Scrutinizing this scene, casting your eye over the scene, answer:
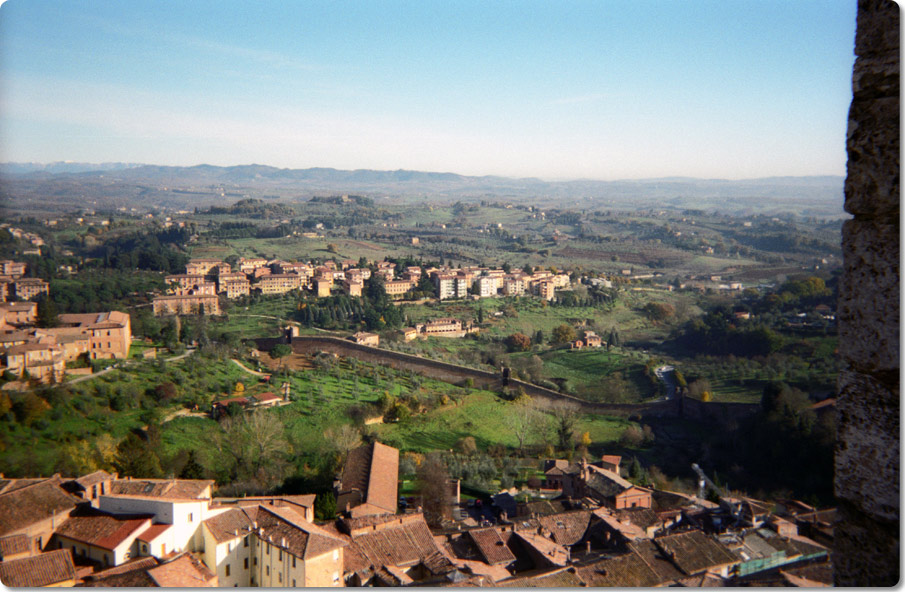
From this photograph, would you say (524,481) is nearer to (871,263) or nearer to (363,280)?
(871,263)

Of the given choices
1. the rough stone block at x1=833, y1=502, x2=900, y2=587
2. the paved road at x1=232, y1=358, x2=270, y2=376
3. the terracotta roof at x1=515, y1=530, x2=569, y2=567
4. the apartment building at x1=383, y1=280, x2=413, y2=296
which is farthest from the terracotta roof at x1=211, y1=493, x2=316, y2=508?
the apartment building at x1=383, y1=280, x2=413, y2=296

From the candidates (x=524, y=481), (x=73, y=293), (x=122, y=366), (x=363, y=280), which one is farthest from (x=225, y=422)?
(x=363, y=280)

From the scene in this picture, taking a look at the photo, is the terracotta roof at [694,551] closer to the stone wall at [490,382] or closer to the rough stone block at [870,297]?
the rough stone block at [870,297]

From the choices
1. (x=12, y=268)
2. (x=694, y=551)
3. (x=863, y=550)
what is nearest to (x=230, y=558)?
(x=694, y=551)

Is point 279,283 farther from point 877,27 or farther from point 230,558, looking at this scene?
point 877,27

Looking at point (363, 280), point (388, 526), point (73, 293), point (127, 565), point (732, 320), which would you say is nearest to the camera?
point (127, 565)

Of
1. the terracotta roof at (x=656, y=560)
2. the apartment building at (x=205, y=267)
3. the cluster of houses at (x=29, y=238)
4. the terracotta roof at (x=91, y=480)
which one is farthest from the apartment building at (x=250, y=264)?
the terracotta roof at (x=656, y=560)

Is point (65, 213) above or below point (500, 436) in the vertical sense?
above

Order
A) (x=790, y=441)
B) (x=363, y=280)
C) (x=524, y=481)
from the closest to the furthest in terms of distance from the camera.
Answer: (x=524, y=481), (x=790, y=441), (x=363, y=280)
